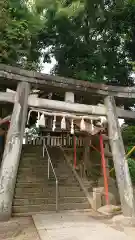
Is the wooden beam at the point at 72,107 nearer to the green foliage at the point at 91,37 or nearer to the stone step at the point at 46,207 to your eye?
the stone step at the point at 46,207

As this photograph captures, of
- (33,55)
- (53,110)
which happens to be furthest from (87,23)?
(53,110)

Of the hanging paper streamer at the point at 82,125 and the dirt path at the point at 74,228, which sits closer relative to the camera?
the dirt path at the point at 74,228

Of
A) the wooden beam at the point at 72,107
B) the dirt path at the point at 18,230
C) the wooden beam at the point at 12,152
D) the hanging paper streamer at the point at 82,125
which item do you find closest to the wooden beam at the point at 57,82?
the wooden beam at the point at 12,152

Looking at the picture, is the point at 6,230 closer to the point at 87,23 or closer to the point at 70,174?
the point at 70,174

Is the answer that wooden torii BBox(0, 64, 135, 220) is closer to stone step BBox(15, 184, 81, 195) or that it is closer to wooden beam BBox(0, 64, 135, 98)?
wooden beam BBox(0, 64, 135, 98)

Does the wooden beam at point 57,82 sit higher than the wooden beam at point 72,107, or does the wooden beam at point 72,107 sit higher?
the wooden beam at point 57,82

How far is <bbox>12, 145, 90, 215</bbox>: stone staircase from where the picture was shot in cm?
779

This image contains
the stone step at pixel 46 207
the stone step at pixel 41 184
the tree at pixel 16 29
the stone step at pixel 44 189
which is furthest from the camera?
the tree at pixel 16 29

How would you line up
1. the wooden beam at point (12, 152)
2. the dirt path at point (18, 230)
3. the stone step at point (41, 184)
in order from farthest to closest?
the stone step at point (41, 184) < the wooden beam at point (12, 152) < the dirt path at point (18, 230)

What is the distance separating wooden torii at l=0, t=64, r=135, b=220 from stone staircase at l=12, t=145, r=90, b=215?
1548mm

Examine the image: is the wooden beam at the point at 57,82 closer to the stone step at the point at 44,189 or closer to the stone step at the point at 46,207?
the stone step at the point at 44,189

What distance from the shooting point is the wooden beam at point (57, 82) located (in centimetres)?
707

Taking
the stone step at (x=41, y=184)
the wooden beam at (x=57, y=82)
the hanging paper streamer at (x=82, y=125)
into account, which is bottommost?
the stone step at (x=41, y=184)

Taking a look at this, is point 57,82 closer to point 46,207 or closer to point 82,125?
point 82,125
